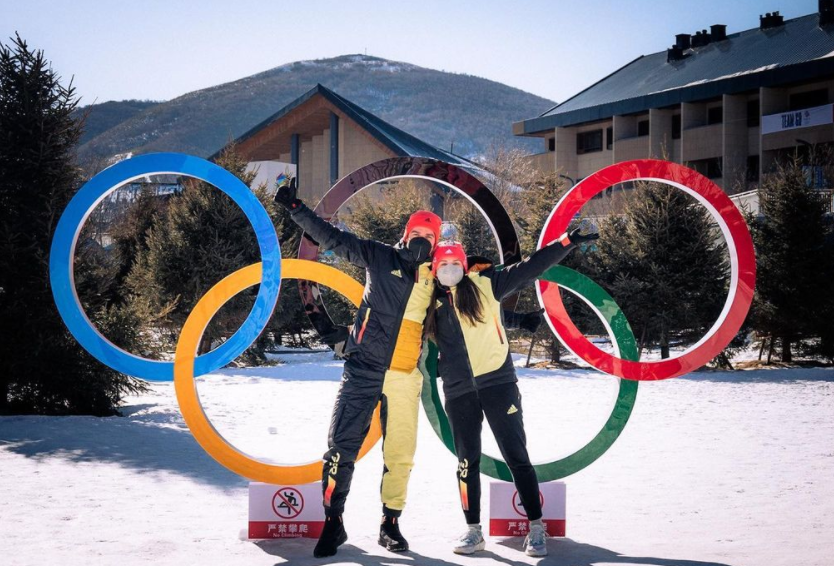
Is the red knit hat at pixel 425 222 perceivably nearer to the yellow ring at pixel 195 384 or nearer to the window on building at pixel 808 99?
the yellow ring at pixel 195 384

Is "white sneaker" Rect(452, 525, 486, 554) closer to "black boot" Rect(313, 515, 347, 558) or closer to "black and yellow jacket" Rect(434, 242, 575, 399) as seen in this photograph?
→ "black boot" Rect(313, 515, 347, 558)

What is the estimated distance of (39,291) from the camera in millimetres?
10453

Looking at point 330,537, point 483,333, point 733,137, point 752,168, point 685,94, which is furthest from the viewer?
point 685,94

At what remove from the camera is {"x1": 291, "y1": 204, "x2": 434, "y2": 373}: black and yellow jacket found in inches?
205

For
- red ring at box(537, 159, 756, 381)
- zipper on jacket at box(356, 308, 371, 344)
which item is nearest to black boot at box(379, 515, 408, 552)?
zipper on jacket at box(356, 308, 371, 344)

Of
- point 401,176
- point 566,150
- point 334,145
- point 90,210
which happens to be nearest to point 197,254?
point 90,210

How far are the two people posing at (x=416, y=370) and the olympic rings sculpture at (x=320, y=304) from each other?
0.55 meters

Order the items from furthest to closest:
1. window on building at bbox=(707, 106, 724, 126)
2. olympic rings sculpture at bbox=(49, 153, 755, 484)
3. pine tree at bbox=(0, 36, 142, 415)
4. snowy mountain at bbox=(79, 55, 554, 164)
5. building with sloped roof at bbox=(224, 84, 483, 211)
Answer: snowy mountain at bbox=(79, 55, 554, 164)
window on building at bbox=(707, 106, 724, 126)
building with sloped roof at bbox=(224, 84, 483, 211)
pine tree at bbox=(0, 36, 142, 415)
olympic rings sculpture at bbox=(49, 153, 755, 484)

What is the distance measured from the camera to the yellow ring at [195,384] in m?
5.63

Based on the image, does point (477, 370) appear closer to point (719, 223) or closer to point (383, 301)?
point (383, 301)

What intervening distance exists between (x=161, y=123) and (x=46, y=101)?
148 metres

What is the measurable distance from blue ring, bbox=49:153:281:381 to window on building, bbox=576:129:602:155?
122ft

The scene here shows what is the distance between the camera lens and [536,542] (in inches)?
200

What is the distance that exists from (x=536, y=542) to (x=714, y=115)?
34855 mm
